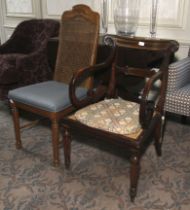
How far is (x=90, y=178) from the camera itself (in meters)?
1.77

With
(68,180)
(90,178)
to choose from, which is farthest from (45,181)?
(90,178)

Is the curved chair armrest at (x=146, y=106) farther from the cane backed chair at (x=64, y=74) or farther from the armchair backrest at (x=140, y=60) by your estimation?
the cane backed chair at (x=64, y=74)

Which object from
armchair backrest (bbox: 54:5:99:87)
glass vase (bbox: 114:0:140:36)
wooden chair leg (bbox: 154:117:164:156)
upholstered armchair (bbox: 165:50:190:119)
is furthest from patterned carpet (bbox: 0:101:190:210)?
glass vase (bbox: 114:0:140:36)

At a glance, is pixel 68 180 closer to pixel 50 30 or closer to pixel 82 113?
pixel 82 113

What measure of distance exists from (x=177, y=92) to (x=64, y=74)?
904mm

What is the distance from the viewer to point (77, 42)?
2.13m

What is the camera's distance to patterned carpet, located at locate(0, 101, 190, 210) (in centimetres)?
156

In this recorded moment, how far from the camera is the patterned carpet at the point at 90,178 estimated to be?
156 centimetres

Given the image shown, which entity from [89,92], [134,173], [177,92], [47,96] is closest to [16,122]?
[47,96]

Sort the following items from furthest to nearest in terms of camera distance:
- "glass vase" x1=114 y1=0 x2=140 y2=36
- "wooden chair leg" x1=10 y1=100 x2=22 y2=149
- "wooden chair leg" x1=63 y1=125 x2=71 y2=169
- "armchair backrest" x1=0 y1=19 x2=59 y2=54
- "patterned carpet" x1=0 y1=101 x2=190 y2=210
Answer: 1. "armchair backrest" x1=0 y1=19 x2=59 y2=54
2. "glass vase" x1=114 y1=0 x2=140 y2=36
3. "wooden chair leg" x1=10 y1=100 x2=22 y2=149
4. "wooden chair leg" x1=63 y1=125 x2=71 y2=169
5. "patterned carpet" x1=0 y1=101 x2=190 y2=210

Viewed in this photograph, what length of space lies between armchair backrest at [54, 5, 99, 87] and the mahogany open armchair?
0.29 meters

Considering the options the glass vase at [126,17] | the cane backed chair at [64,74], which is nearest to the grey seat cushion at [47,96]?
the cane backed chair at [64,74]

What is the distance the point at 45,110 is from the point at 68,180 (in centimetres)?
49

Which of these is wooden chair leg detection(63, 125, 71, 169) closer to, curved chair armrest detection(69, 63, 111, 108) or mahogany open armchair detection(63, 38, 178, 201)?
mahogany open armchair detection(63, 38, 178, 201)
